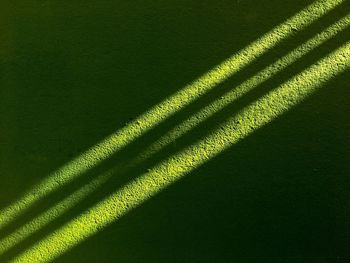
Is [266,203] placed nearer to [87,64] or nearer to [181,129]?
[181,129]

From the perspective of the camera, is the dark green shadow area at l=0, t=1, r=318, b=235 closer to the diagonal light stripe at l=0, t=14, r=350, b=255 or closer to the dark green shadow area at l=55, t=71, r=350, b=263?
the diagonal light stripe at l=0, t=14, r=350, b=255

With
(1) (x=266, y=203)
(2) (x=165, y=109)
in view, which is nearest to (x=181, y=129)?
(2) (x=165, y=109)

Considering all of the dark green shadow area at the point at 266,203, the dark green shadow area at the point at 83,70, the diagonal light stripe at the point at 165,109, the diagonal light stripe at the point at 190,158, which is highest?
the dark green shadow area at the point at 83,70

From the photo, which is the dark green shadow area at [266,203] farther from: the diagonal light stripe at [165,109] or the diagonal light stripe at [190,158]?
the diagonal light stripe at [165,109]

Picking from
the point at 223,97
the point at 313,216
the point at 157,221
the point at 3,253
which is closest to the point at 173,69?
the point at 223,97

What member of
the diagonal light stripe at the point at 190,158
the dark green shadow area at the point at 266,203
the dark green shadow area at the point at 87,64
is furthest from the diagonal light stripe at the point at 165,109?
the dark green shadow area at the point at 266,203

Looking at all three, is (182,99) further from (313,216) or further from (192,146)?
(313,216)
